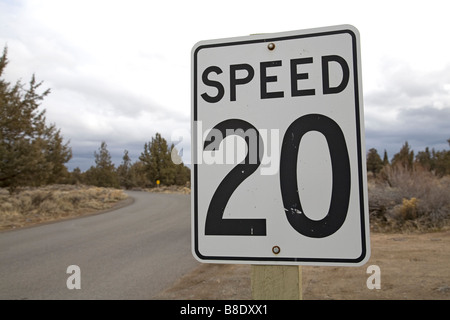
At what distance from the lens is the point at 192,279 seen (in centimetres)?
649

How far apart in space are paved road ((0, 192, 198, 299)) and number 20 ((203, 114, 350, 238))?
14.8 ft

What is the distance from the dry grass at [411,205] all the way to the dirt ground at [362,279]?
92.7 inches

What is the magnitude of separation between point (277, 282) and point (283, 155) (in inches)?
21.4

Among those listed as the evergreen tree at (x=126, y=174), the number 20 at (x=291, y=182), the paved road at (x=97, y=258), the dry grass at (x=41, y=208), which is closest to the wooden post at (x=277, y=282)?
the number 20 at (x=291, y=182)

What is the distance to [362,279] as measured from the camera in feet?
17.4

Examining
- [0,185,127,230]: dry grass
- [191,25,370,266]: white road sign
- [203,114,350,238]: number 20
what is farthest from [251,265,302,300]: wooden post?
[0,185,127,230]: dry grass

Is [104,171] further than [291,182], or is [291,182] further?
[104,171]

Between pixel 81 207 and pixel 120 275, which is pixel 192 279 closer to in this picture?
pixel 120 275

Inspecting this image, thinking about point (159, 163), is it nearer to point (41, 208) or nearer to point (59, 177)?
point (59, 177)

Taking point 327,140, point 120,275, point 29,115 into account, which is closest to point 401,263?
point 120,275

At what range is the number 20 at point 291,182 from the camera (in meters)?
1.50

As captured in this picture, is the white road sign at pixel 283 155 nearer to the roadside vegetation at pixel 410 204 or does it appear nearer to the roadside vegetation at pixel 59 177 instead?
the roadside vegetation at pixel 59 177

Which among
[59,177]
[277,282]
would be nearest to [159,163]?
[59,177]

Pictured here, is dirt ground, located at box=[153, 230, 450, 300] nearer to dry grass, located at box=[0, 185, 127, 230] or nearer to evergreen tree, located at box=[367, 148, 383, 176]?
dry grass, located at box=[0, 185, 127, 230]
